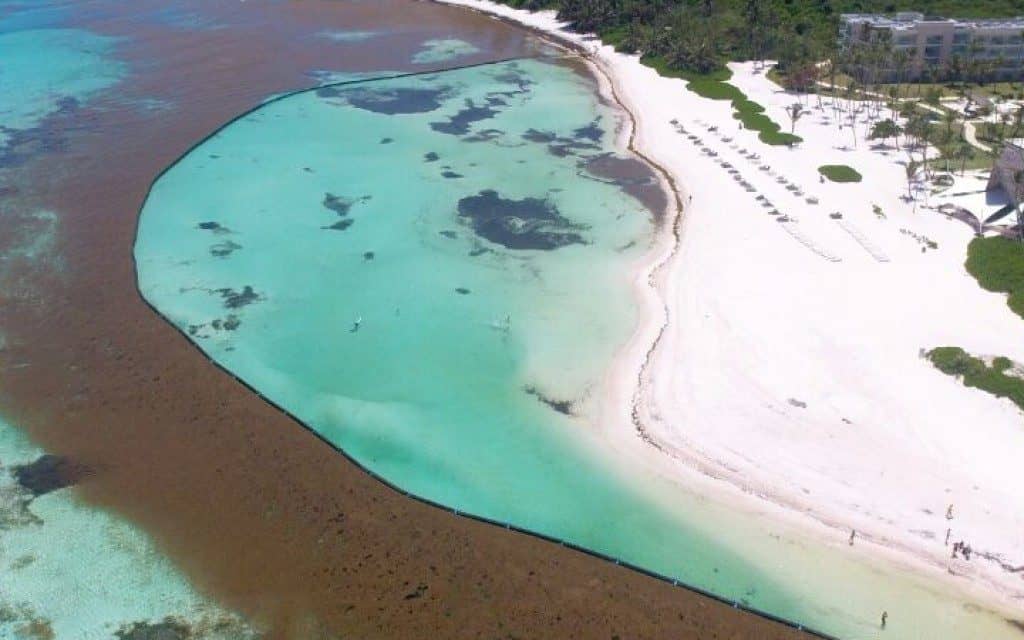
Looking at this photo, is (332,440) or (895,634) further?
(332,440)

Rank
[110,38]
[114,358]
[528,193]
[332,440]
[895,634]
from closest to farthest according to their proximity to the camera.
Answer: [895,634] < [332,440] < [114,358] < [528,193] < [110,38]

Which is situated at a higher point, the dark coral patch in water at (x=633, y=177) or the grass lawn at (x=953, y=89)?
the grass lawn at (x=953, y=89)

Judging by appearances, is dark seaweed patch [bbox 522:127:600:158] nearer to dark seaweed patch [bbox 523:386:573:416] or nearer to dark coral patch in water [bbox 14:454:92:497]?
dark seaweed patch [bbox 523:386:573:416]

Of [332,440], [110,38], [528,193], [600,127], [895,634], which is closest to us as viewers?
[895,634]

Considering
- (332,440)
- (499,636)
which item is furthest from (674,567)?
(332,440)

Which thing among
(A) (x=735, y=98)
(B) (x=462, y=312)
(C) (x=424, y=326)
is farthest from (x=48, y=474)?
(A) (x=735, y=98)

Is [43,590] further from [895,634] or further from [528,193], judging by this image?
[528,193]

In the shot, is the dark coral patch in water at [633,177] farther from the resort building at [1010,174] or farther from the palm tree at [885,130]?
the resort building at [1010,174]

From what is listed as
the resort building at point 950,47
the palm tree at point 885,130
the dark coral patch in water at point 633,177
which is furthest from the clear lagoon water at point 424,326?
the resort building at point 950,47
